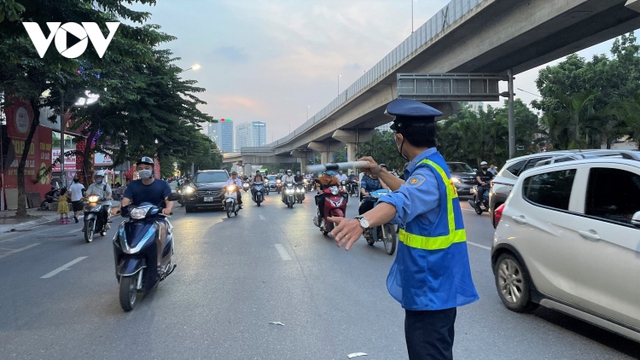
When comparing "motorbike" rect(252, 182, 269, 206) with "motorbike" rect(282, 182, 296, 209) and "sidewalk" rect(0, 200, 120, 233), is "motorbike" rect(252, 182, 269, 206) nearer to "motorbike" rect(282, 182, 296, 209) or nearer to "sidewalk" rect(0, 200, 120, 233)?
"motorbike" rect(282, 182, 296, 209)

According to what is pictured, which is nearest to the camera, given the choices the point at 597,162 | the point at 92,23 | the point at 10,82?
the point at 597,162

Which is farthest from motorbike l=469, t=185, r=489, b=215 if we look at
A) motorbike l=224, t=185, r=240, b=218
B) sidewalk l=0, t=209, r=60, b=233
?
sidewalk l=0, t=209, r=60, b=233

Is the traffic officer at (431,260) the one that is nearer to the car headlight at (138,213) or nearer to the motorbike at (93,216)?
the car headlight at (138,213)

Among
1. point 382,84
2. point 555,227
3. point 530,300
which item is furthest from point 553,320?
point 382,84

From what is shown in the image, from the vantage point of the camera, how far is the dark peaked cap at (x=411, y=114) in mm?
2584

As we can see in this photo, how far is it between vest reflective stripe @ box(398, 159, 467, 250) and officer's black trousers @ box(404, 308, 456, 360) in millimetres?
327

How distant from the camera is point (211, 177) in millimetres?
21469

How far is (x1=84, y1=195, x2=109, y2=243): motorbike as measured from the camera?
39.1 ft

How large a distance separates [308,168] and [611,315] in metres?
2.87

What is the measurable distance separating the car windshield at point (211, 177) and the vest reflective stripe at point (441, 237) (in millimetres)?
19176

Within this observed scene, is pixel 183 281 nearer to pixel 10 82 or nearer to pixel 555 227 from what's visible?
pixel 555 227

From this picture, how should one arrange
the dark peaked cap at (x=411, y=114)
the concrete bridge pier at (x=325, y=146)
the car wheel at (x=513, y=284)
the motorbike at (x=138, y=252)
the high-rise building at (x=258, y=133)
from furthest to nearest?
the high-rise building at (x=258, y=133), the concrete bridge pier at (x=325, y=146), the motorbike at (x=138, y=252), the car wheel at (x=513, y=284), the dark peaked cap at (x=411, y=114)

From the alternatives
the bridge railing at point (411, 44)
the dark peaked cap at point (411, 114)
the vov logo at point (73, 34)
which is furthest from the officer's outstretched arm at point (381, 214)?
the bridge railing at point (411, 44)

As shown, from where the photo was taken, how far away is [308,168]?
303 centimetres
